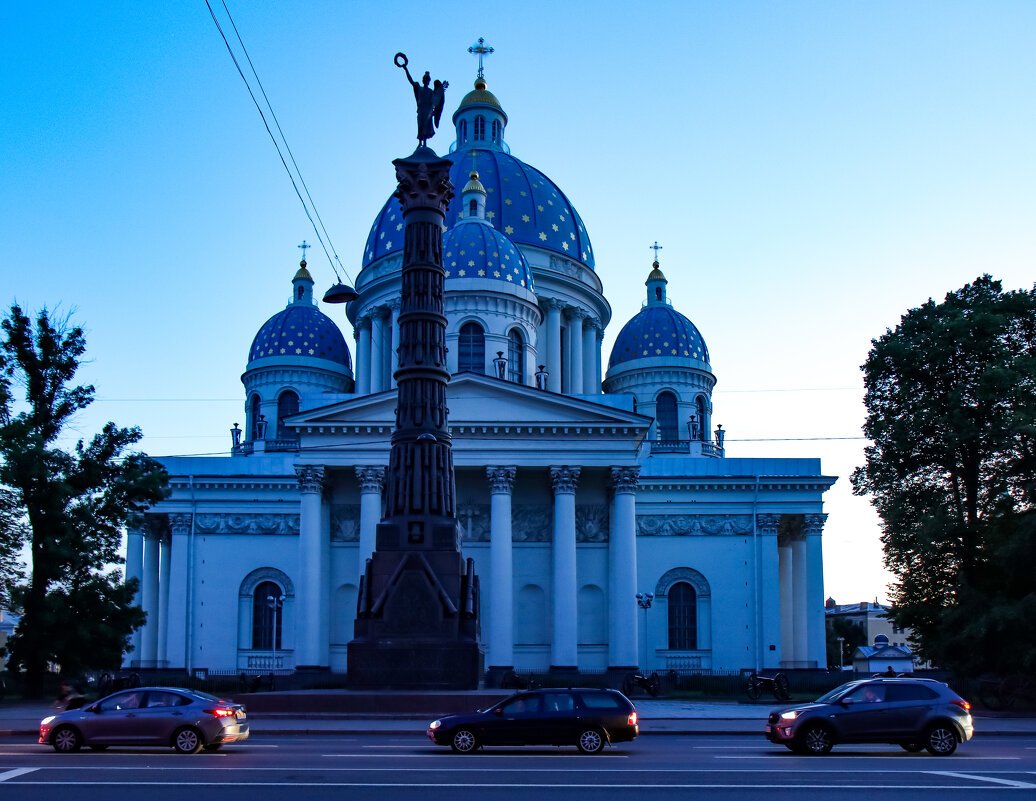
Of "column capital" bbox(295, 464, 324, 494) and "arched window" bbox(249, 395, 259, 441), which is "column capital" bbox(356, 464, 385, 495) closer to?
"column capital" bbox(295, 464, 324, 494)

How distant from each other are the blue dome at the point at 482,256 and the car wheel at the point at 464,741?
34.7 metres

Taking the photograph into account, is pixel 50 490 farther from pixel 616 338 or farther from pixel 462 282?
pixel 616 338

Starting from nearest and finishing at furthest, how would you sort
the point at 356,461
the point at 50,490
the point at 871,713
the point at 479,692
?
the point at 871,713 → the point at 479,692 → the point at 50,490 → the point at 356,461

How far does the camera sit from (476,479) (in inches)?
1764

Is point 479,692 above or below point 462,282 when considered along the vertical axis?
below

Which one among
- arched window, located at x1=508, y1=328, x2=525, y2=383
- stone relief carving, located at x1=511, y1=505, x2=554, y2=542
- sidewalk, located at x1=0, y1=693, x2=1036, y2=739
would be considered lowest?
sidewalk, located at x1=0, y1=693, x2=1036, y2=739

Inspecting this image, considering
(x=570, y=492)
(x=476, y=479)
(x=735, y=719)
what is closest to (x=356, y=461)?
(x=476, y=479)

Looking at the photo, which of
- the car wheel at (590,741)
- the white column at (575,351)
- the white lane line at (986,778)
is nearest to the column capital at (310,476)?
the white column at (575,351)

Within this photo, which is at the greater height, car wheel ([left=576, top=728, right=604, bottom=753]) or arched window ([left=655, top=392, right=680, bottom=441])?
arched window ([left=655, top=392, right=680, bottom=441])

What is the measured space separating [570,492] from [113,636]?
1675cm

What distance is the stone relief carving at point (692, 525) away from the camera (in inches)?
1957

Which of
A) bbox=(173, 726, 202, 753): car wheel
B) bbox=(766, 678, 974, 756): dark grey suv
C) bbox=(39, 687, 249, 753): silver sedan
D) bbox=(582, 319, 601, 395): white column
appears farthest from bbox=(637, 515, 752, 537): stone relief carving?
bbox=(173, 726, 202, 753): car wheel

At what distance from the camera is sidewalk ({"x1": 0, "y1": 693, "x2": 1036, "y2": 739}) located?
21484 mm

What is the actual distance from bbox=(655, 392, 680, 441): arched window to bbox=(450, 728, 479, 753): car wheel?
46.1 meters
